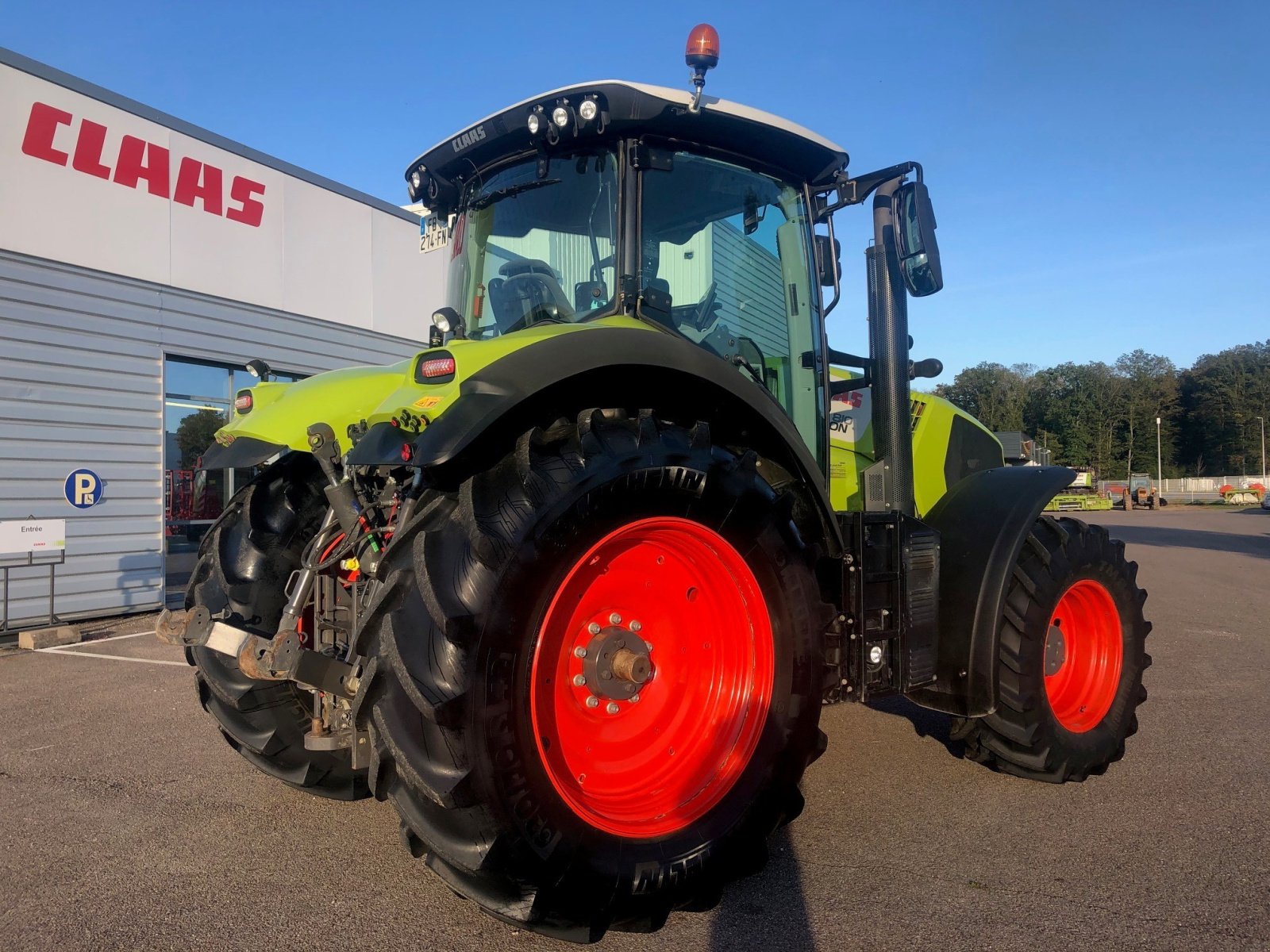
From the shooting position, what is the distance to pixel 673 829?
8.85ft

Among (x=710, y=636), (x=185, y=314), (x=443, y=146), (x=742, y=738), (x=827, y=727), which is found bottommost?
(x=827, y=727)

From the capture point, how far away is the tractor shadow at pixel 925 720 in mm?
4445

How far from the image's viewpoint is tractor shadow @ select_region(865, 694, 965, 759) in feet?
14.6

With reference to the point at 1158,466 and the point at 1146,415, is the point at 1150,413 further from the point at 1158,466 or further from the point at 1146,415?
the point at 1158,466

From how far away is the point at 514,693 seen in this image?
234 cm

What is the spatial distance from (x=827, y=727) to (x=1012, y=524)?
5.36 feet

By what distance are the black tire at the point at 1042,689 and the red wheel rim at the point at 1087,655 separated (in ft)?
0.19

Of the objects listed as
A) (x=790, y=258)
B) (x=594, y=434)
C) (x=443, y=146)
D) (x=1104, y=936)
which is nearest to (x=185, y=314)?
(x=443, y=146)

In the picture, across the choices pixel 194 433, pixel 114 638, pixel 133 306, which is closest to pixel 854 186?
pixel 114 638

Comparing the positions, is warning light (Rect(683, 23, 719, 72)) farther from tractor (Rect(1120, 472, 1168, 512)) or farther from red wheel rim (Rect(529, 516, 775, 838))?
tractor (Rect(1120, 472, 1168, 512))

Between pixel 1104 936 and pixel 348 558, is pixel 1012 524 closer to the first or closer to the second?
pixel 1104 936

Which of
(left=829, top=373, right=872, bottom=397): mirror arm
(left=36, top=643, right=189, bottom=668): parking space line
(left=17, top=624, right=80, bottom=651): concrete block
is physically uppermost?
(left=829, top=373, right=872, bottom=397): mirror arm

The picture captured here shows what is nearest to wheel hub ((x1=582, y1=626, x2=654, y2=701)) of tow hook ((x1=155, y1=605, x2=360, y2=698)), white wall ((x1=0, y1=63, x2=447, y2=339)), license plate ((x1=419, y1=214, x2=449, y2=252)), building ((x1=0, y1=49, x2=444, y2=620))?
tow hook ((x1=155, y1=605, x2=360, y2=698))

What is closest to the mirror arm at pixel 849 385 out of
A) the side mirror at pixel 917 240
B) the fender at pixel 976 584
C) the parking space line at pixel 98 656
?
the side mirror at pixel 917 240
